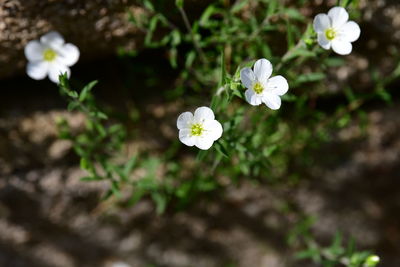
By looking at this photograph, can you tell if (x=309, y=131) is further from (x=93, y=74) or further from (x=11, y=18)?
(x=11, y=18)

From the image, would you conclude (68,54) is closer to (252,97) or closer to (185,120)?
(185,120)

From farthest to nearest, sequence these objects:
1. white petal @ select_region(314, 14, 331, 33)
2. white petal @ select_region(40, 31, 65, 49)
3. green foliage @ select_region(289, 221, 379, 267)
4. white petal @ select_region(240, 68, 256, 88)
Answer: green foliage @ select_region(289, 221, 379, 267), white petal @ select_region(40, 31, 65, 49), white petal @ select_region(314, 14, 331, 33), white petal @ select_region(240, 68, 256, 88)

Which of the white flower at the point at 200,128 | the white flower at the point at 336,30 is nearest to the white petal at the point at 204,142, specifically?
the white flower at the point at 200,128

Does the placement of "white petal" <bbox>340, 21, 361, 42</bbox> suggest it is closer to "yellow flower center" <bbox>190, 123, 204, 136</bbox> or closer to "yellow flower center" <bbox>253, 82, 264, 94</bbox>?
"yellow flower center" <bbox>253, 82, 264, 94</bbox>

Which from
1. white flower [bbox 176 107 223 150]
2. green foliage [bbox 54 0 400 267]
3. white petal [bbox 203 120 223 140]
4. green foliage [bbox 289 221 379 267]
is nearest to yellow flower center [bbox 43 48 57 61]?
green foliage [bbox 54 0 400 267]

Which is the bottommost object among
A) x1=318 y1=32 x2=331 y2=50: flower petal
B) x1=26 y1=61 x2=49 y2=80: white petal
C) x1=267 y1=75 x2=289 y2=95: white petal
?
x1=267 y1=75 x2=289 y2=95: white petal

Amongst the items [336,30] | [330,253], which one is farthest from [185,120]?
[330,253]

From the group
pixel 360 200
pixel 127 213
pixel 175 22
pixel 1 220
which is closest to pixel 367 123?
pixel 360 200

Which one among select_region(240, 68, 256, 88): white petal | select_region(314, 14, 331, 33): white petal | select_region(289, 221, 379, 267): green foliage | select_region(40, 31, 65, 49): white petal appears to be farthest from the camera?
select_region(289, 221, 379, 267): green foliage
